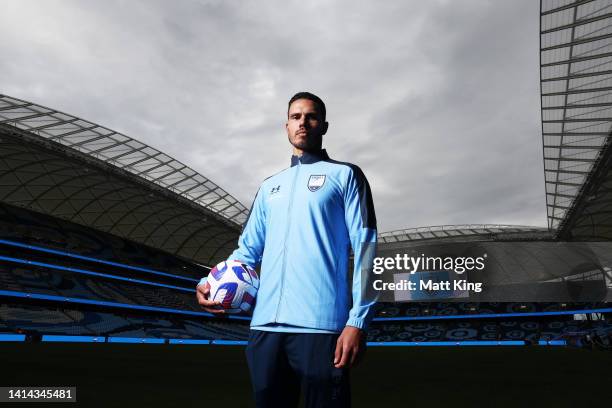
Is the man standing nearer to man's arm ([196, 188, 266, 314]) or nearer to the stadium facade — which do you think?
man's arm ([196, 188, 266, 314])

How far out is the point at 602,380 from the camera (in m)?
10.3

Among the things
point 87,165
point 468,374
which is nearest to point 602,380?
point 468,374

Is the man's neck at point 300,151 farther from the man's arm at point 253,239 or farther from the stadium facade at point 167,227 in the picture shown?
the stadium facade at point 167,227

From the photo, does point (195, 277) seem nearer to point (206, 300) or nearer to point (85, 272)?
point (85, 272)

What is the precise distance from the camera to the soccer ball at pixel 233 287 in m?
2.41

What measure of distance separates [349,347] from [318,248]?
49 centimetres

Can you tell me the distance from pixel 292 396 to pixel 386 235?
51.1 meters

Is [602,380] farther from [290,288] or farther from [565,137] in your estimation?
[565,137]

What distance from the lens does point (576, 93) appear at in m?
20.0

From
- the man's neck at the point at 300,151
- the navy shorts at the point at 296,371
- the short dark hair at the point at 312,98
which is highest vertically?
the short dark hair at the point at 312,98

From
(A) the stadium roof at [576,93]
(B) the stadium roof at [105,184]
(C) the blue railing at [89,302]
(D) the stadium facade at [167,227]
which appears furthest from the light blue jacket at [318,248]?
(B) the stadium roof at [105,184]

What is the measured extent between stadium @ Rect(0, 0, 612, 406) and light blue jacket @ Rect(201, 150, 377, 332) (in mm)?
4980

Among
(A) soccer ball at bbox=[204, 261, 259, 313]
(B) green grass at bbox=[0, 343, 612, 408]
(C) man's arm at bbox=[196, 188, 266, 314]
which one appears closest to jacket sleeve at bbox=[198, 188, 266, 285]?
(C) man's arm at bbox=[196, 188, 266, 314]

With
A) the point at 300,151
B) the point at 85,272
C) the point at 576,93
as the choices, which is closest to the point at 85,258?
the point at 85,272
